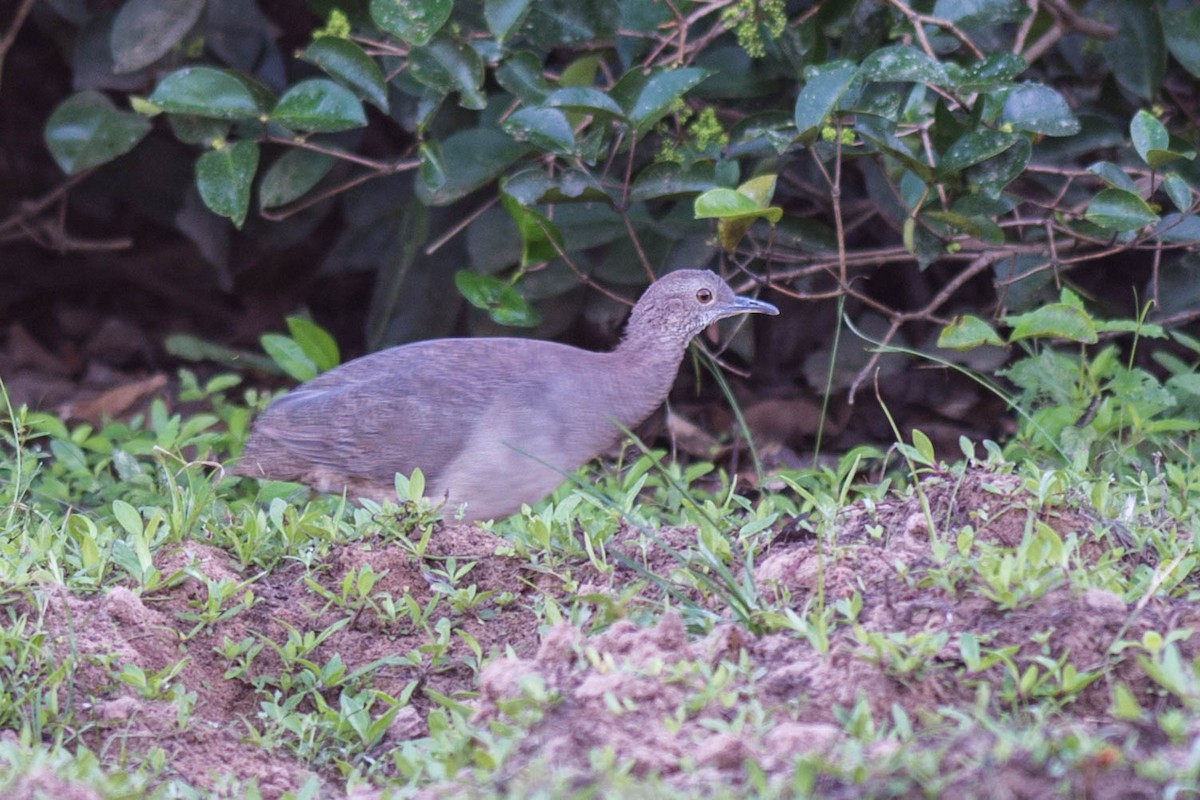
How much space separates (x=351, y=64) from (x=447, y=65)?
31cm

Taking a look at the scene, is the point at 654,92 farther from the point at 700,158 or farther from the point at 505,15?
the point at 505,15

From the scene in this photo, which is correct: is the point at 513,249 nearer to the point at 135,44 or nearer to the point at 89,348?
the point at 135,44

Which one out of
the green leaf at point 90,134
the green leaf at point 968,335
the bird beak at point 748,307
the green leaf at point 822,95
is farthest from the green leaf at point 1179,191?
the green leaf at point 90,134

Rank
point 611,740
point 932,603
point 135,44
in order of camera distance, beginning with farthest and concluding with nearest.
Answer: point 135,44 → point 932,603 → point 611,740

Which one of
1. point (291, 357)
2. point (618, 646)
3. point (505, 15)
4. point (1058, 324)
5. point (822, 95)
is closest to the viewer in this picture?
point (618, 646)

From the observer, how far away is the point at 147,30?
505 cm

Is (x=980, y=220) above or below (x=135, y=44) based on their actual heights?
below

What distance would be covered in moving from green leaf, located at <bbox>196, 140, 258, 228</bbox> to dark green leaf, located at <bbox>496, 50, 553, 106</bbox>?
84 cm

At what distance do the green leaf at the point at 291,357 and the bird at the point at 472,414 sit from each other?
80 centimetres

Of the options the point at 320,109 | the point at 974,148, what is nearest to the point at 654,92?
the point at 974,148

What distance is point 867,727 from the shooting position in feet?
7.59

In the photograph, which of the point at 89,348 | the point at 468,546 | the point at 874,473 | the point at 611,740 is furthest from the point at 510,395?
the point at 89,348

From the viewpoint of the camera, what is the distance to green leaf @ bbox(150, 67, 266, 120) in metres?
4.50

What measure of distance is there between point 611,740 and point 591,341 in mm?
3717
